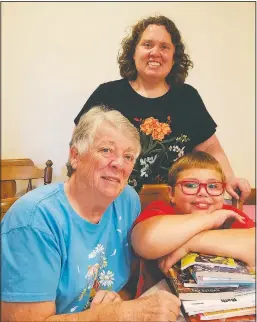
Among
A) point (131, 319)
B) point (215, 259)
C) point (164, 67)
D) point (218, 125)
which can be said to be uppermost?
point (164, 67)

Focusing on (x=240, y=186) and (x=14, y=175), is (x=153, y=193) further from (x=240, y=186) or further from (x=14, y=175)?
(x=14, y=175)

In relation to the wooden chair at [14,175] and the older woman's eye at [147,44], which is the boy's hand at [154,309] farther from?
the older woman's eye at [147,44]

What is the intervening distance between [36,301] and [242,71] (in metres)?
0.81

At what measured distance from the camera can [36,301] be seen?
26.8 inches

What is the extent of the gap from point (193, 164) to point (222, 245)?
8.9 inches

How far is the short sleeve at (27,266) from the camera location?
2.22ft

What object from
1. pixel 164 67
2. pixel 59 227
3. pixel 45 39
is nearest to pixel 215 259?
pixel 59 227

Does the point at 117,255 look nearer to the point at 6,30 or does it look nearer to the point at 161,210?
Answer: the point at 161,210

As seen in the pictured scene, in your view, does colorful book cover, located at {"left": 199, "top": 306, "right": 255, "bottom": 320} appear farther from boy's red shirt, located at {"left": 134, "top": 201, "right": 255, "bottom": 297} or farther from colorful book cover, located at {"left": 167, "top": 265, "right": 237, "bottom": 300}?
boy's red shirt, located at {"left": 134, "top": 201, "right": 255, "bottom": 297}

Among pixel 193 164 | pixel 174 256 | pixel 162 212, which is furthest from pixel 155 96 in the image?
pixel 174 256

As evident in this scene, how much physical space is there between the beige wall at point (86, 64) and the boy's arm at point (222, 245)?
257 mm

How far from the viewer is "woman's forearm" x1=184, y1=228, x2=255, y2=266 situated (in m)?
0.78

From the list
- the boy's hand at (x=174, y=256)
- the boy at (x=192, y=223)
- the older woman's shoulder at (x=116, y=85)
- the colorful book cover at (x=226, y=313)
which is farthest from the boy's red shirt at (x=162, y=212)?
the older woman's shoulder at (x=116, y=85)

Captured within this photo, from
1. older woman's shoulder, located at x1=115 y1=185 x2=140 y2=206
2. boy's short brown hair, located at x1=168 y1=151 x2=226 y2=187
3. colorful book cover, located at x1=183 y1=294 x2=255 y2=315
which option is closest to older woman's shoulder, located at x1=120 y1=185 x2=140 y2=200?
older woman's shoulder, located at x1=115 y1=185 x2=140 y2=206
